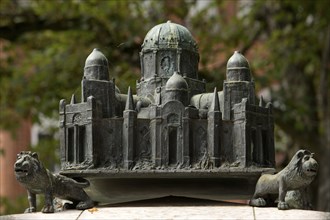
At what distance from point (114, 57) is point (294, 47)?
5026 millimetres

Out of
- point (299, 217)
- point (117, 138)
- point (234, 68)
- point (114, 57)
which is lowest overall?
point (299, 217)

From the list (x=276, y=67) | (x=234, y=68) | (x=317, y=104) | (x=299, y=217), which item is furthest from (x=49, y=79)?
(x=299, y=217)

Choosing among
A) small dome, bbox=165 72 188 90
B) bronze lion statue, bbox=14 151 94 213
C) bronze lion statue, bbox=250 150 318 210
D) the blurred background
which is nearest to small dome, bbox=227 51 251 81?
small dome, bbox=165 72 188 90

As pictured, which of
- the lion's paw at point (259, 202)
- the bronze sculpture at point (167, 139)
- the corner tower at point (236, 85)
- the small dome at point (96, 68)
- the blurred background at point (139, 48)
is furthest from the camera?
the blurred background at point (139, 48)

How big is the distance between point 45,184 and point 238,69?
282 centimetres

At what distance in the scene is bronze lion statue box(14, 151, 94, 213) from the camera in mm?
9031

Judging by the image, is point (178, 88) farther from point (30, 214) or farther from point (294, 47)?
point (294, 47)

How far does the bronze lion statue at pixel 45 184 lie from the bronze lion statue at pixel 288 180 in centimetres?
193

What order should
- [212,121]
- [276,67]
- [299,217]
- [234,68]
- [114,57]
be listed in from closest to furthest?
[299,217] → [212,121] → [234,68] → [114,57] → [276,67]

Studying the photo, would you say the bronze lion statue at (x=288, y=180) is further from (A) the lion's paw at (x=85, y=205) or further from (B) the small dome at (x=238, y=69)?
(A) the lion's paw at (x=85, y=205)

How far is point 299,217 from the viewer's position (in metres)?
8.63

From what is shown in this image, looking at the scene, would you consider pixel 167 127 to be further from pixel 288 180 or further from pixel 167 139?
pixel 288 180

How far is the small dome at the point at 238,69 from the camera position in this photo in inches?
409

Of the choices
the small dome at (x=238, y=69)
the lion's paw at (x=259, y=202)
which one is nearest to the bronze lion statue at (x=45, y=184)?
the lion's paw at (x=259, y=202)
